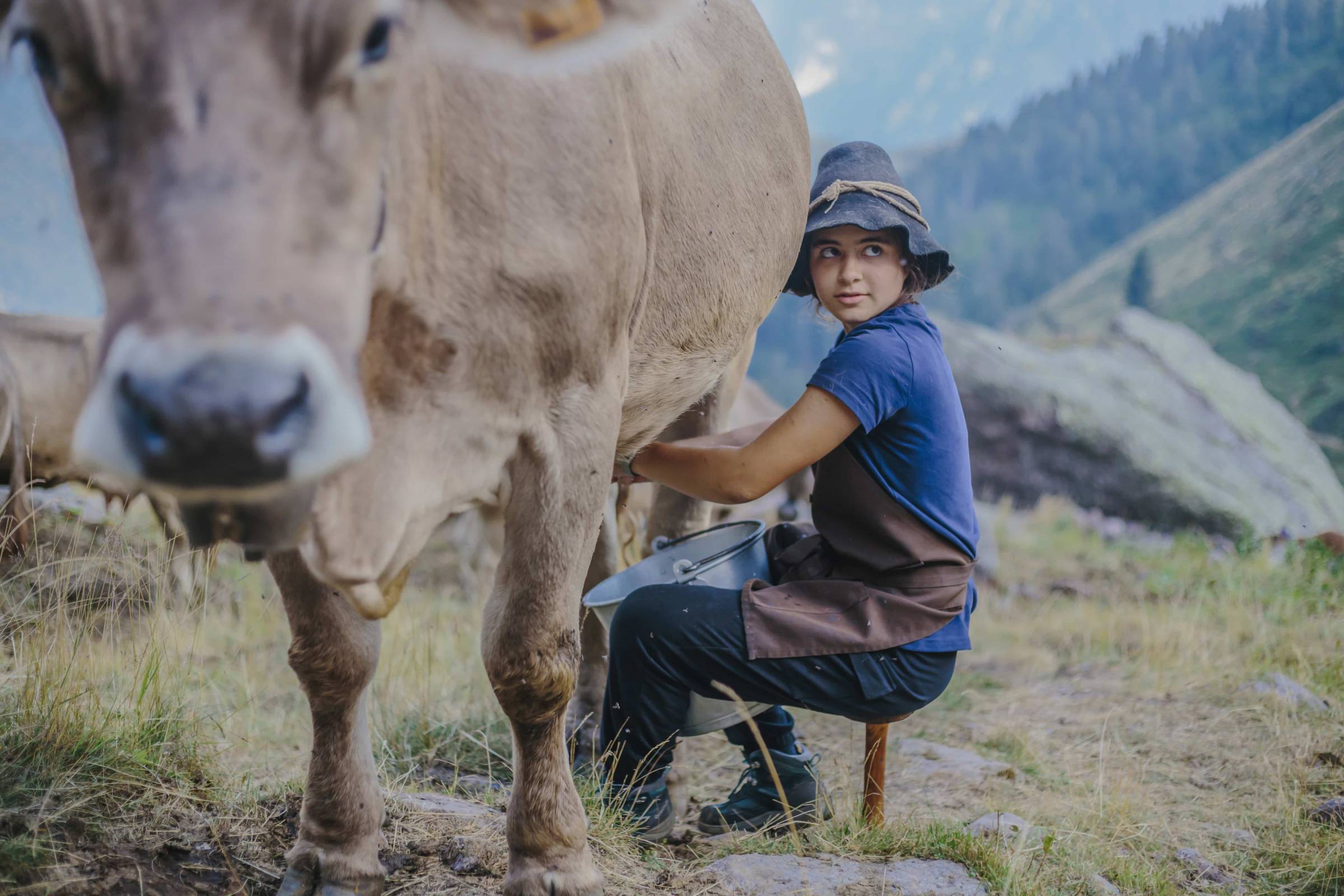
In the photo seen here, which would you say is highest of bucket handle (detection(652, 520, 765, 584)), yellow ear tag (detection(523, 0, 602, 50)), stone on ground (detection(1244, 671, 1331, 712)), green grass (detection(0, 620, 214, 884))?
yellow ear tag (detection(523, 0, 602, 50))

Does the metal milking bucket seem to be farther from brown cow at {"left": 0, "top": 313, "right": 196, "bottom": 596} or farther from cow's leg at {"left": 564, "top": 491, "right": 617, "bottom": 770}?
brown cow at {"left": 0, "top": 313, "right": 196, "bottom": 596}

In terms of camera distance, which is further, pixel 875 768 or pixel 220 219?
pixel 875 768

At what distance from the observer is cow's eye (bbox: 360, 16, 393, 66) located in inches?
56.4

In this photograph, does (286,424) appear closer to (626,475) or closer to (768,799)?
(626,475)

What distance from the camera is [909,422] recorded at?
2826 mm

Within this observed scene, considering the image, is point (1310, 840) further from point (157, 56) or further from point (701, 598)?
point (157, 56)

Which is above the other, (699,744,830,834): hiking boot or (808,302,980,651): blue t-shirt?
(808,302,980,651): blue t-shirt

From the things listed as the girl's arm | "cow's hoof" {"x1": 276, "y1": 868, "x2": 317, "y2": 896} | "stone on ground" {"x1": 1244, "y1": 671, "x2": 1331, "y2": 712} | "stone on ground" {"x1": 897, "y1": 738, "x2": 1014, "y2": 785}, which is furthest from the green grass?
"stone on ground" {"x1": 1244, "y1": 671, "x2": 1331, "y2": 712}

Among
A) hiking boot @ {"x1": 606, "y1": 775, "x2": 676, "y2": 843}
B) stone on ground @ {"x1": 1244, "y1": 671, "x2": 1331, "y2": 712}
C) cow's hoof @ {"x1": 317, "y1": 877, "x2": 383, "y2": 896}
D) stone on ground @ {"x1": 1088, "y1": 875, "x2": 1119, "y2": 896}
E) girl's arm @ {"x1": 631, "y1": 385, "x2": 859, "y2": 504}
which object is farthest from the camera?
stone on ground @ {"x1": 1244, "y1": 671, "x2": 1331, "y2": 712}

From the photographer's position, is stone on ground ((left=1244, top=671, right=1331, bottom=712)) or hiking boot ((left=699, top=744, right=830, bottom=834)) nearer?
hiking boot ((left=699, top=744, right=830, bottom=834))

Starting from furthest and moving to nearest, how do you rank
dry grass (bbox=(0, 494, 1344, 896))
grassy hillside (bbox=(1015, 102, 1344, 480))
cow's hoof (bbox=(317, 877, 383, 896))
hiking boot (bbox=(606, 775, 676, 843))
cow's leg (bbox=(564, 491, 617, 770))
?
1. grassy hillside (bbox=(1015, 102, 1344, 480))
2. cow's leg (bbox=(564, 491, 617, 770))
3. hiking boot (bbox=(606, 775, 676, 843))
4. dry grass (bbox=(0, 494, 1344, 896))
5. cow's hoof (bbox=(317, 877, 383, 896))

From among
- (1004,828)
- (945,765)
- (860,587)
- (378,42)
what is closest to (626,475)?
(860,587)

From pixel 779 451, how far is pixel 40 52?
186 cm

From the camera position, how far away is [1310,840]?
3.02 metres
